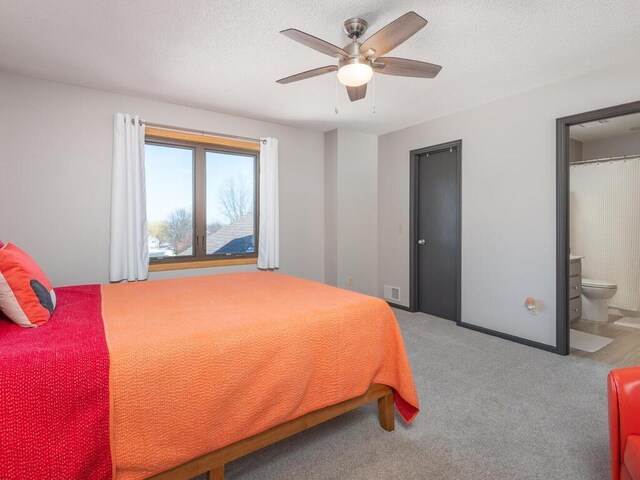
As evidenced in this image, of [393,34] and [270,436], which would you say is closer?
[270,436]

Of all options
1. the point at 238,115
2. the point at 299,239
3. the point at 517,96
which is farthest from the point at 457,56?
the point at 299,239

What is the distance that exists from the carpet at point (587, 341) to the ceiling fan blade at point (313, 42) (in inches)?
133

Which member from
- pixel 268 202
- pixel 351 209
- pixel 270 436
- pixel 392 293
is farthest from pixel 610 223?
pixel 270 436

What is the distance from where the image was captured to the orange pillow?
149cm

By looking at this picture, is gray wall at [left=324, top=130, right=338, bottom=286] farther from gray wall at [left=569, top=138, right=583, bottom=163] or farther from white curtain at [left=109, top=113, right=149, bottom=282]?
gray wall at [left=569, top=138, right=583, bottom=163]

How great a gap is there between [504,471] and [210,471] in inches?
53.0

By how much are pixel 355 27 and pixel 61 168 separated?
2852mm

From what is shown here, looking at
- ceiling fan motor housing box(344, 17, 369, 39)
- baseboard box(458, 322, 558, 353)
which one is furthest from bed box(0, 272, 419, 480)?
baseboard box(458, 322, 558, 353)

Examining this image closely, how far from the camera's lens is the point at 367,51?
2102 mm

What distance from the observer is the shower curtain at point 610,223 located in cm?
431

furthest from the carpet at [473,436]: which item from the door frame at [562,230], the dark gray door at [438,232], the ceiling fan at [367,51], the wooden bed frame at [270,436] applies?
the ceiling fan at [367,51]

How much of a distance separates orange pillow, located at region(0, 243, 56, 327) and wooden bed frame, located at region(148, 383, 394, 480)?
2.87ft

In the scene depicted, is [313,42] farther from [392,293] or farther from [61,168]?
[392,293]

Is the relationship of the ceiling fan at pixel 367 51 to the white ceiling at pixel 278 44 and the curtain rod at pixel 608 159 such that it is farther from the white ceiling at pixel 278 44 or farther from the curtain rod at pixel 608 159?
the curtain rod at pixel 608 159
